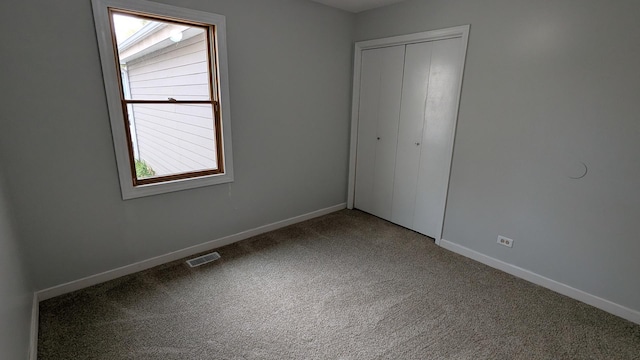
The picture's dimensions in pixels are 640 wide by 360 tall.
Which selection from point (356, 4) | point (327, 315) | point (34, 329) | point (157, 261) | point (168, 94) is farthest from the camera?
point (356, 4)

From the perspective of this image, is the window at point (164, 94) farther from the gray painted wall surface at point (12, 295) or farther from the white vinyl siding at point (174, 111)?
the gray painted wall surface at point (12, 295)

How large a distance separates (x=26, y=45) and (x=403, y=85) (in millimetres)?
3115

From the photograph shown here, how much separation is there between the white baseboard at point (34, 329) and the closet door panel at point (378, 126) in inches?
130

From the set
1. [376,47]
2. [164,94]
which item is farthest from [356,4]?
[164,94]

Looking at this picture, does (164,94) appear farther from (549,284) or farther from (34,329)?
(549,284)

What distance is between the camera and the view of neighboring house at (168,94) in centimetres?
236

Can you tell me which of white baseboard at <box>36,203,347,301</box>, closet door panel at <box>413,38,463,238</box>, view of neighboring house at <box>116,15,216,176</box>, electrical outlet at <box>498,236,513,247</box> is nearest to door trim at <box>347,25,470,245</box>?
closet door panel at <box>413,38,463,238</box>

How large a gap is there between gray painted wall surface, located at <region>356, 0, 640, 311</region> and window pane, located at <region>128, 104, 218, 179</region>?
240 cm

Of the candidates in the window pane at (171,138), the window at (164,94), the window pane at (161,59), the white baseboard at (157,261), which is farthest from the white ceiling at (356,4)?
the white baseboard at (157,261)

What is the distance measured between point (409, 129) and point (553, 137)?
1.32m

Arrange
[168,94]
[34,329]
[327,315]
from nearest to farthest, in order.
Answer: [34,329] → [327,315] → [168,94]

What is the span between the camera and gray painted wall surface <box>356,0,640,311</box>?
2010 millimetres

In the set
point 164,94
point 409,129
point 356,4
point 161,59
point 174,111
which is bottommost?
point 409,129

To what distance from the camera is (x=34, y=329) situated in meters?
1.86
